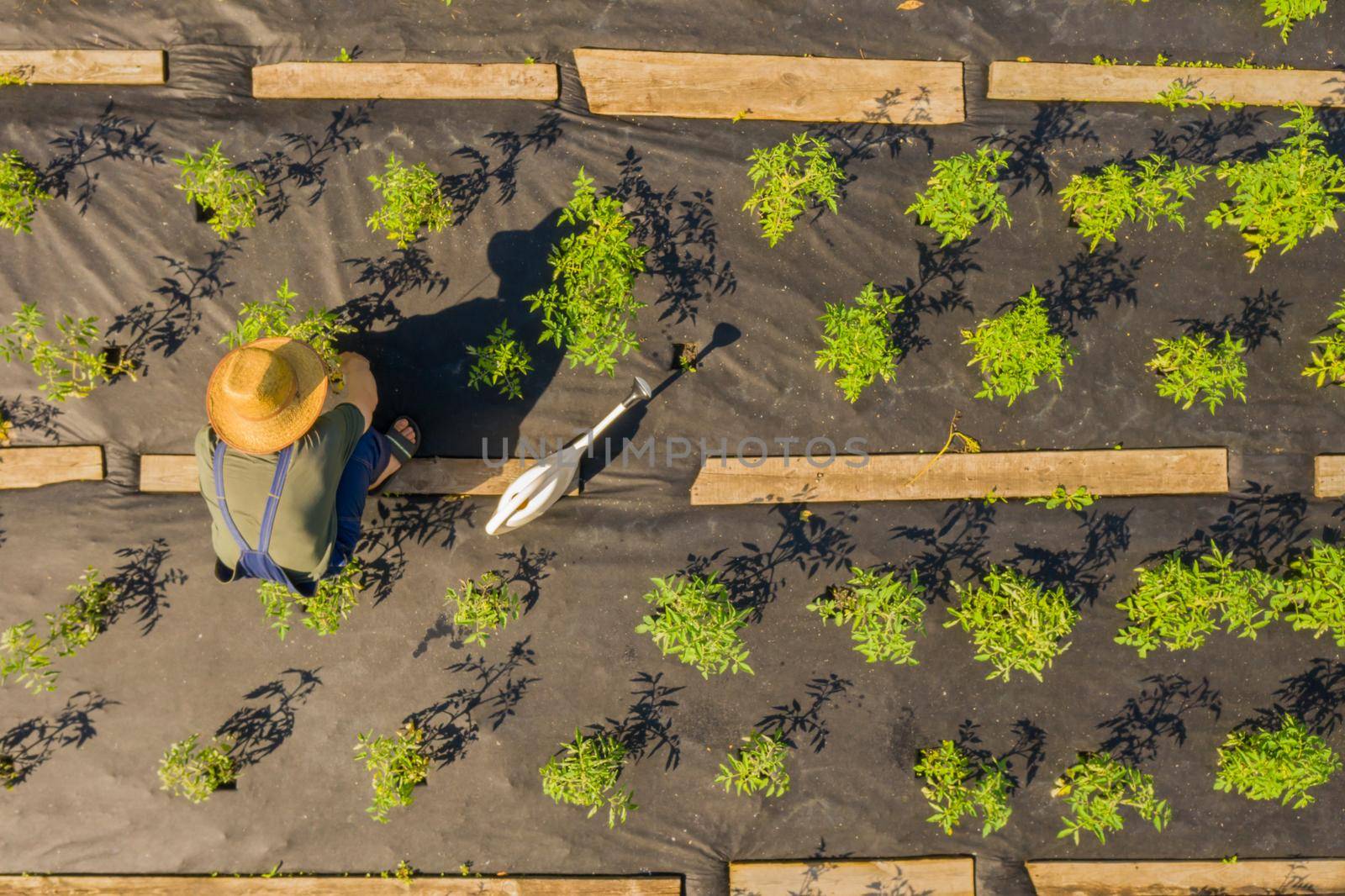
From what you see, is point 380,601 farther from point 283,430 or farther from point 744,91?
point 744,91

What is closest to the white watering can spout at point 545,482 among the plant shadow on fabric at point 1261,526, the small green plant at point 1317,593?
the plant shadow on fabric at point 1261,526

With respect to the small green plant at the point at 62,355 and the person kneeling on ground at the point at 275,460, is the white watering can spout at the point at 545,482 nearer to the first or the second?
the person kneeling on ground at the point at 275,460

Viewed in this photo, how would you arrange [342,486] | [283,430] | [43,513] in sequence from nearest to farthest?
[283,430]
[342,486]
[43,513]

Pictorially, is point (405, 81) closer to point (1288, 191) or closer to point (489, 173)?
point (489, 173)

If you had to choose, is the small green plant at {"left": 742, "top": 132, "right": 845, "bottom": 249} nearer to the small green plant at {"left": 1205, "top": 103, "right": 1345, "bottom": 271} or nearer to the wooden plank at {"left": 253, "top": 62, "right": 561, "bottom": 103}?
the wooden plank at {"left": 253, "top": 62, "right": 561, "bottom": 103}

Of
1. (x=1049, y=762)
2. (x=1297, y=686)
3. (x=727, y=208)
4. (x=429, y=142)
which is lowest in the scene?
(x=1049, y=762)

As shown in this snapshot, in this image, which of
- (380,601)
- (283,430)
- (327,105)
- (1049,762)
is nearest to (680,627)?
(380,601)
